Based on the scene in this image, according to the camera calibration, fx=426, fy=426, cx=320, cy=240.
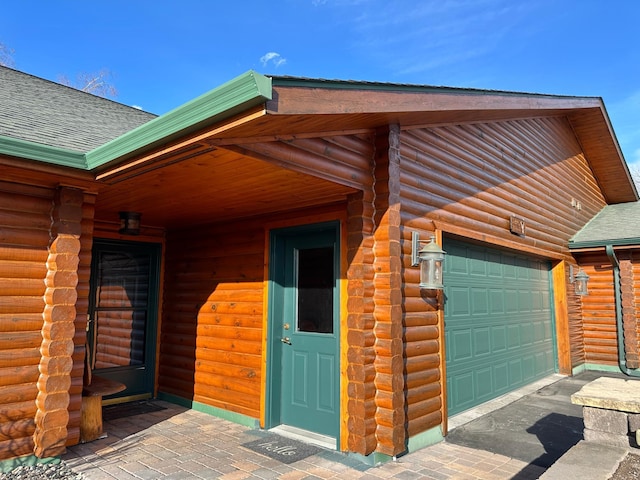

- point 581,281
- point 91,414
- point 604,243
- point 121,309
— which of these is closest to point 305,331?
point 91,414

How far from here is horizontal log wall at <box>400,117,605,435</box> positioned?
164 inches

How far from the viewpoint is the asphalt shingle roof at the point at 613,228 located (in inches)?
326

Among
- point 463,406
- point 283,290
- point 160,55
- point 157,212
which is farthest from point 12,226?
point 160,55

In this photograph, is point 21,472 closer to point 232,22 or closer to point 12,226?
point 12,226

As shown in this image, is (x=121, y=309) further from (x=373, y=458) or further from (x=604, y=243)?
(x=604, y=243)

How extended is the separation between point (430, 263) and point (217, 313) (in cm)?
274

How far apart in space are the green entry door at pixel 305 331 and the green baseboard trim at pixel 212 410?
0.29m

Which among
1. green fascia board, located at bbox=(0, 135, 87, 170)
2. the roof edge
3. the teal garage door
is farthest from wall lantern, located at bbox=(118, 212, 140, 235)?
the teal garage door

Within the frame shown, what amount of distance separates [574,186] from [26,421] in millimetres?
10297

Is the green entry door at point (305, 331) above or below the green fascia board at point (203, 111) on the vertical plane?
below

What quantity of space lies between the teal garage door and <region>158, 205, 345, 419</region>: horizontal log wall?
217 cm

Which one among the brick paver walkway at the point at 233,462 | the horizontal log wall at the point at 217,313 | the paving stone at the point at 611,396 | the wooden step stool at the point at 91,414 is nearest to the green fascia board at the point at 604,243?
the paving stone at the point at 611,396

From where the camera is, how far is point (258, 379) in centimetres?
469

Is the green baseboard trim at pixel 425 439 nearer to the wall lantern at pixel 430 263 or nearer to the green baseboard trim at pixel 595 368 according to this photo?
the wall lantern at pixel 430 263
